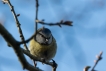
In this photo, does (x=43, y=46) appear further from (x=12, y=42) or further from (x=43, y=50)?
(x=12, y=42)

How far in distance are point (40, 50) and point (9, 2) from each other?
86 cm

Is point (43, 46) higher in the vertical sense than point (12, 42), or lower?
higher

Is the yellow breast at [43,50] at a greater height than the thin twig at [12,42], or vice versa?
the yellow breast at [43,50]

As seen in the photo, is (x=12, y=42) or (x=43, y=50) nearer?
(x=12, y=42)

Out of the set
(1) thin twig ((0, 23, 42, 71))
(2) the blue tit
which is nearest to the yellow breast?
(2) the blue tit

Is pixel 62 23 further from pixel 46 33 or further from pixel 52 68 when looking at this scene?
pixel 46 33

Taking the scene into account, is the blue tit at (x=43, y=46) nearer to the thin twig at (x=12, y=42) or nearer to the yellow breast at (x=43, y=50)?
the yellow breast at (x=43, y=50)

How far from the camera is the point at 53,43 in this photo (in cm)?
389

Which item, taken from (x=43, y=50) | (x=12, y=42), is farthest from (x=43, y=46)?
(x=12, y=42)

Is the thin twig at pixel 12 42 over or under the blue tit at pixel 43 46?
under

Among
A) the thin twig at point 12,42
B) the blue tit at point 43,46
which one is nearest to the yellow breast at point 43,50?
the blue tit at point 43,46

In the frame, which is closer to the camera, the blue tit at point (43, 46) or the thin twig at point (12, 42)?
the thin twig at point (12, 42)

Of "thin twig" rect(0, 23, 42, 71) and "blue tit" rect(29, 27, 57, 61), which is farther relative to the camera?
"blue tit" rect(29, 27, 57, 61)

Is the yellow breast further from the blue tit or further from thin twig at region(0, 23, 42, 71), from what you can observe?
thin twig at region(0, 23, 42, 71)
